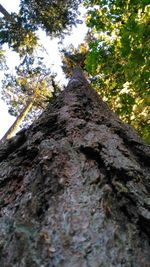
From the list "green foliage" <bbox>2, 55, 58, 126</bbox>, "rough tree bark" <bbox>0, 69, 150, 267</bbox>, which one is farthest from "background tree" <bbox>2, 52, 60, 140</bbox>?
"rough tree bark" <bbox>0, 69, 150, 267</bbox>

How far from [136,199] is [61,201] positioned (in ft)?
1.30

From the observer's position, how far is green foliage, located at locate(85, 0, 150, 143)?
562 cm

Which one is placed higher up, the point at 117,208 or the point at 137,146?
the point at 137,146

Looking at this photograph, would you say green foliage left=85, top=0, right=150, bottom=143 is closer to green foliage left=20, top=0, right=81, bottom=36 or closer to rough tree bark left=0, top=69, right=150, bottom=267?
rough tree bark left=0, top=69, right=150, bottom=267

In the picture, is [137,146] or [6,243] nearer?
[6,243]

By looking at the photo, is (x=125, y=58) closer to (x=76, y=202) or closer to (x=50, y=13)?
(x=76, y=202)

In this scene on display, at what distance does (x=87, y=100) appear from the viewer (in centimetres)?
384

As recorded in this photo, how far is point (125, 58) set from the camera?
6.66 m

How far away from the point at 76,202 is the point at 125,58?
5597mm

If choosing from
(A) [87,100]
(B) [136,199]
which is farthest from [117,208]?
(A) [87,100]

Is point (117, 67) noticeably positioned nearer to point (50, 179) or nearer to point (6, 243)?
point (50, 179)

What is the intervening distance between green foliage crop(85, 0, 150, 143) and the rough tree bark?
134 inches

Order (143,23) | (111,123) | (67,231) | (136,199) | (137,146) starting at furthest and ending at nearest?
(143,23) < (111,123) < (137,146) < (136,199) < (67,231)

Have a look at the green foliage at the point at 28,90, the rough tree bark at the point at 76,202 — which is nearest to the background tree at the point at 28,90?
the green foliage at the point at 28,90
